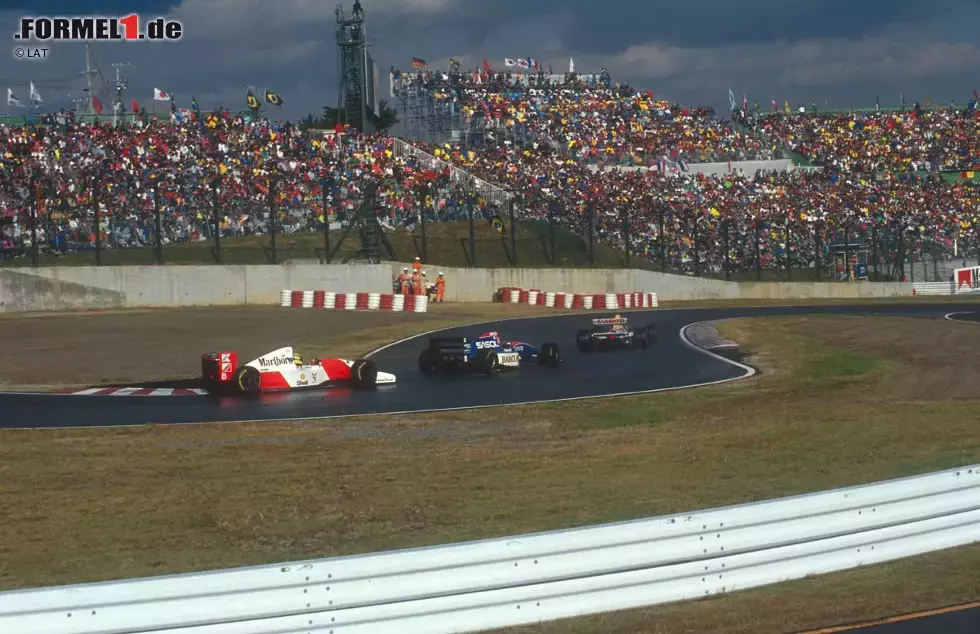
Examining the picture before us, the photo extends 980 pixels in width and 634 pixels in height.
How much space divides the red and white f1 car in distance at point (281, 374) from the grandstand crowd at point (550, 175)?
59.1 ft

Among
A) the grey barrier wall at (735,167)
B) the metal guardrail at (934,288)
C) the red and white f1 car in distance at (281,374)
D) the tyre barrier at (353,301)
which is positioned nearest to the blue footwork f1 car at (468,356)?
the red and white f1 car in distance at (281,374)

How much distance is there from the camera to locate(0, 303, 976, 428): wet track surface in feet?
60.1

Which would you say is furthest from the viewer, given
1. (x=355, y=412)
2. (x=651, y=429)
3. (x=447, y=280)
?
(x=447, y=280)

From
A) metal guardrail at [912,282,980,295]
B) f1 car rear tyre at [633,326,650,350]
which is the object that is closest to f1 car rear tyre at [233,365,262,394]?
f1 car rear tyre at [633,326,650,350]

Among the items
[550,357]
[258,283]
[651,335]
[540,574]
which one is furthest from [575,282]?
[540,574]

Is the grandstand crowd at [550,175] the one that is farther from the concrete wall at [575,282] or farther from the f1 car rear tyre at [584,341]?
the f1 car rear tyre at [584,341]

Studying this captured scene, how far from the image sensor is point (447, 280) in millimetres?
47625

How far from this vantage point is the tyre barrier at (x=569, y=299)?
47.8 meters

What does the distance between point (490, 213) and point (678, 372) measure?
25959 mm

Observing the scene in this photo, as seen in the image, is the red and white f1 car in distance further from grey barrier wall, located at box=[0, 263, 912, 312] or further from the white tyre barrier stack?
the white tyre barrier stack

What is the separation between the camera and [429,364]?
24.2 meters

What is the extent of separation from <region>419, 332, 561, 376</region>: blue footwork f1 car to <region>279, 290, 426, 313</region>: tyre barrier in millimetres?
16750

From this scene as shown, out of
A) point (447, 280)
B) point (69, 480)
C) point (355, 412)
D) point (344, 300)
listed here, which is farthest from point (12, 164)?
point (69, 480)

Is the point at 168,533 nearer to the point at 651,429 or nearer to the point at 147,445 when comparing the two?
the point at 147,445
